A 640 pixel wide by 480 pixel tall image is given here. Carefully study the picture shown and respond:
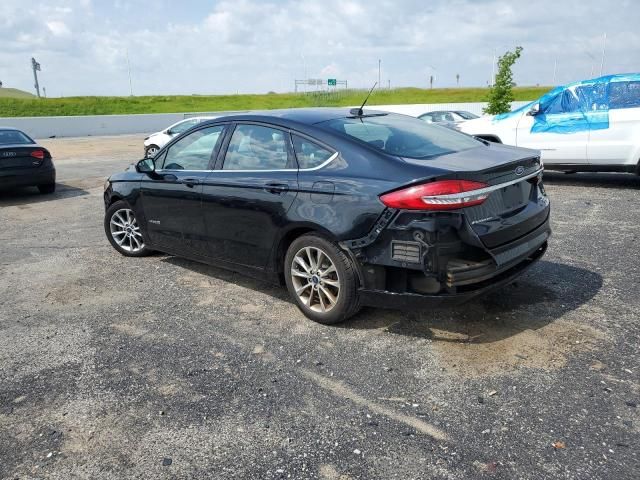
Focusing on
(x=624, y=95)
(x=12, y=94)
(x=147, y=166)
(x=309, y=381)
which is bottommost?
(x=309, y=381)

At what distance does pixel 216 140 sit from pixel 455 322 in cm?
260

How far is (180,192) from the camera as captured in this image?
4.91 metres

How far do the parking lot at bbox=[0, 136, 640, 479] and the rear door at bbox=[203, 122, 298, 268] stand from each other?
52cm

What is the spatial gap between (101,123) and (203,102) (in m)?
21.3

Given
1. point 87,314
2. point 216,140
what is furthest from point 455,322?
point 87,314

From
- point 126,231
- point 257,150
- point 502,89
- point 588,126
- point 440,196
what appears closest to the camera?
point 440,196

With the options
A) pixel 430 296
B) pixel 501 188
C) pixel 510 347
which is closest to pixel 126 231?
pixel 430 296

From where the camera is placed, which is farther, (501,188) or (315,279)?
(315,279)

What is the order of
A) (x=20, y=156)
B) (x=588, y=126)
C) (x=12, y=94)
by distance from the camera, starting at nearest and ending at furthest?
(x=588, y=126), (x=20, y=156), (x=12, y=94)

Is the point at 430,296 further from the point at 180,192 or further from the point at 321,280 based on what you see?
the point at 180,192

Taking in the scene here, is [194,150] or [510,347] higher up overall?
[194,150]

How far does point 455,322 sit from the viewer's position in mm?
3973

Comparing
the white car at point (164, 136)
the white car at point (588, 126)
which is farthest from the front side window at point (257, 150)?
the white car at point (164, 136)

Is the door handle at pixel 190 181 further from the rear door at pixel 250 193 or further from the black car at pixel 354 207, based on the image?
the rear door at pixel 250 193
